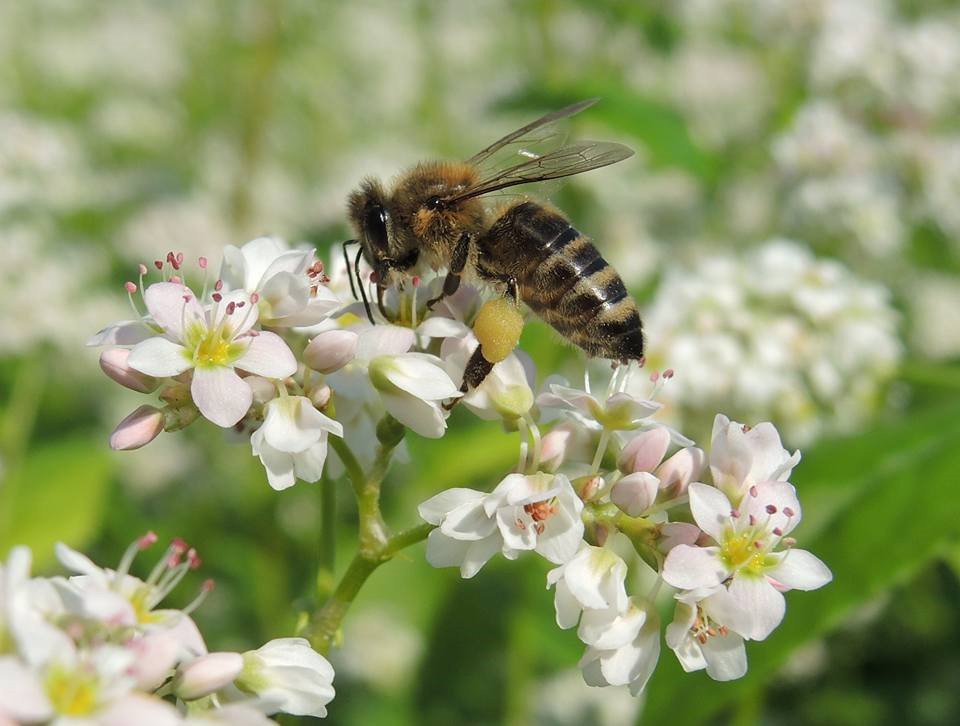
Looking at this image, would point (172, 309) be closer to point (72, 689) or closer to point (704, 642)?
point (72, 689)

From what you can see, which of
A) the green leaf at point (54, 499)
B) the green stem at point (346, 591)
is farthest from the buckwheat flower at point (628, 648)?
the green leaf at point (54, 499)

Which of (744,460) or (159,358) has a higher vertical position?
(159,358)

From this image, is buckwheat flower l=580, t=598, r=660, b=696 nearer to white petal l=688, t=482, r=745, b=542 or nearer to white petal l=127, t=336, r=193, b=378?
white petal l=688, t=482, r=745, b=542

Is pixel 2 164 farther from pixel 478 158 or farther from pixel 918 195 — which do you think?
pixel 918 195

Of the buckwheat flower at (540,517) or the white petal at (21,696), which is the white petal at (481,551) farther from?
the white petal at (21,696)

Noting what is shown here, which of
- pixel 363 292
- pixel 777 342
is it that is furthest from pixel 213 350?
pixel 777 342
